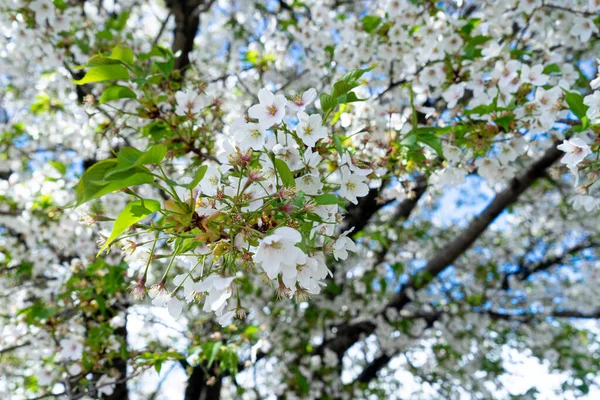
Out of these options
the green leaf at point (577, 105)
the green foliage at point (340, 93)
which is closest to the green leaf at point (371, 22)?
the green leaf at point (577, 105)

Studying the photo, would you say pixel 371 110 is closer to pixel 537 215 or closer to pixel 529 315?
pixel 529 315

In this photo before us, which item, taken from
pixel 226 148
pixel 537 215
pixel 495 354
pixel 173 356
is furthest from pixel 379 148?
pixel 537 215

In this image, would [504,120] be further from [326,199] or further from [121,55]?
[121,55]

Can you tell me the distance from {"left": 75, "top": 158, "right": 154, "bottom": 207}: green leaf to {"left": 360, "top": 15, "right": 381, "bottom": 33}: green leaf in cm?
230

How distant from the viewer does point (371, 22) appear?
113 inches

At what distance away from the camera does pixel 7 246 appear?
4051mm

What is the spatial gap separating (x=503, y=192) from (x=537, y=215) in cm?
377

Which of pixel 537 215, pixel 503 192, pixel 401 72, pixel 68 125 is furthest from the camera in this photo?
pixel 537 215

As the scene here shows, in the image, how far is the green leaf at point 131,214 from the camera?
1.06 meters

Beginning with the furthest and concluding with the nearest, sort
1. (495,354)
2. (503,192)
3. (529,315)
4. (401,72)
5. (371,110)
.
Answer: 1. (495,354)
2. (529,315)
3. (503,192)
4. (401,72)
5. (371,110)

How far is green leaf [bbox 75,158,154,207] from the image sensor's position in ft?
3.12

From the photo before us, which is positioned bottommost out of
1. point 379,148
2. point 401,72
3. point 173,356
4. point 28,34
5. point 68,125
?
point 173,356

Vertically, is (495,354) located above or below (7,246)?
below

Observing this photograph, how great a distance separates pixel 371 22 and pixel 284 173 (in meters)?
2.11
